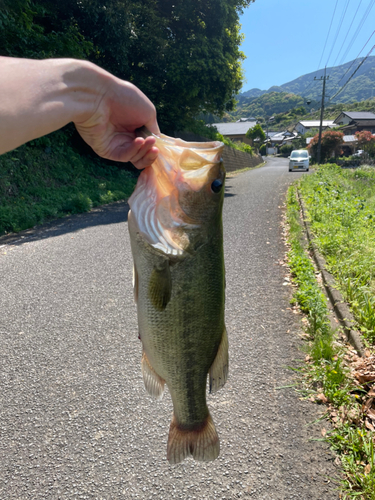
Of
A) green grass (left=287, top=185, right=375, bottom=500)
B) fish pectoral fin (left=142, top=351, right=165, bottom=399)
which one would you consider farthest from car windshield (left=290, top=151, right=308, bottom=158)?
fish pectoral fin (left=142, top=351, right=165, bottom=399)

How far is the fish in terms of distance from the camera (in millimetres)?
1222

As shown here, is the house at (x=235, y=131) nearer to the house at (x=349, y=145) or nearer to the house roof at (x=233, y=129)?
the house roof at (x=233, y=129)

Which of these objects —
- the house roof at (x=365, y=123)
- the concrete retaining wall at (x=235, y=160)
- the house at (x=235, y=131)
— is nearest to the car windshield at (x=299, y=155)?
the concrete retaining wall at (x=235, y=160)

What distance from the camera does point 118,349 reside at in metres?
3.61

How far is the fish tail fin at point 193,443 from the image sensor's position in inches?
51.5

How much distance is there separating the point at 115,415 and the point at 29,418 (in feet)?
2.37

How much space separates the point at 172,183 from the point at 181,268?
0.33 meters

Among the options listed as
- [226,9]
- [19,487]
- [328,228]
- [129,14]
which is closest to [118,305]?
[19,487]

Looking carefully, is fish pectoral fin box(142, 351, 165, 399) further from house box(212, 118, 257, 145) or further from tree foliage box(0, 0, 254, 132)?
house box(212, 118, 257, 145)

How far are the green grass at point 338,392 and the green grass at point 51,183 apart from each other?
282 inches

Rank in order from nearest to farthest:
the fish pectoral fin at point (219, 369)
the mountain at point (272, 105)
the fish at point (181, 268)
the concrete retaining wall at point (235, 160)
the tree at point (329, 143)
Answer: the fish at point (181, 268)
the fish pectoral fin at point (219, 369)
the concrete retaining wall at point (235, 160)
the tree at point (329, 143)
the mountain at point (272, 105)

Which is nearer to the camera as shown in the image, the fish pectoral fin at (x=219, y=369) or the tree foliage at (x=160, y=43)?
the fish pectoral fin at (x=219, y=369)

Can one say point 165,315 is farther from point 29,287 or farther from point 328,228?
point 328,228

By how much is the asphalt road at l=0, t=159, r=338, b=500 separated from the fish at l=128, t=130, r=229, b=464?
4.22ft
